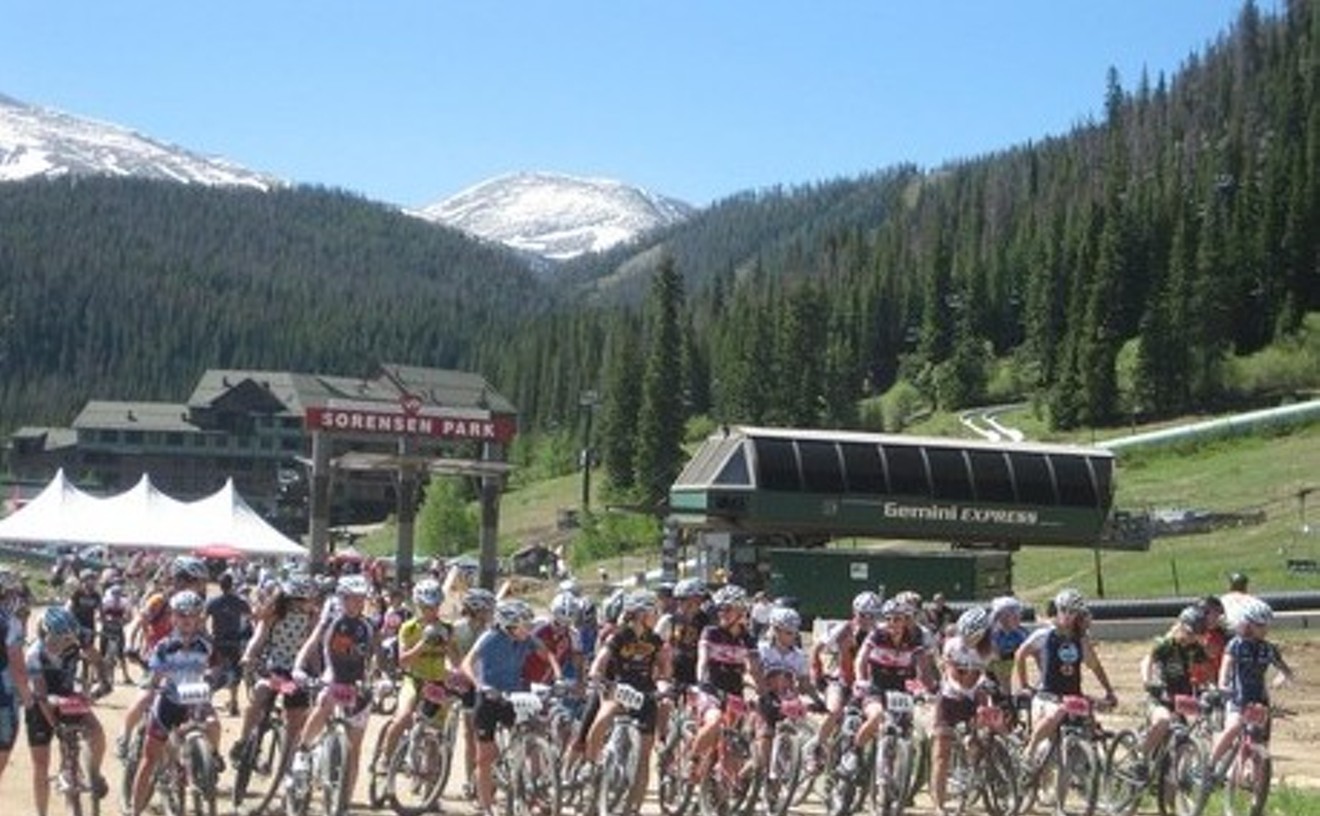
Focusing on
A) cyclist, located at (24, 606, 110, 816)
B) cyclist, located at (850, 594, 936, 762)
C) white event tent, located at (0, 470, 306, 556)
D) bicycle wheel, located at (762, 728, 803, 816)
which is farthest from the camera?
white event tent, located at (0, 470, 306, 556)

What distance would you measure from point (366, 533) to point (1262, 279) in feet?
217

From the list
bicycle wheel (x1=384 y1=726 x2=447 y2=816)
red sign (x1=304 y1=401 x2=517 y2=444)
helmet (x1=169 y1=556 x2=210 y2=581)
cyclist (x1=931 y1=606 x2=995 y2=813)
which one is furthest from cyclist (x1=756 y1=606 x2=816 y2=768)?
red sign (x1=304 y1=401 x2=517 y2=444)

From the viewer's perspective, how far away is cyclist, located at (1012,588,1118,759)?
17.2m

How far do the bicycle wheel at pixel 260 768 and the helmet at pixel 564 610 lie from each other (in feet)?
8.64

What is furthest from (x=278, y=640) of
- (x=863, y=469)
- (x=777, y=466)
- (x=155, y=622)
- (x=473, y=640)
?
(x=863, y=469)

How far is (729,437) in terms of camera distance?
48.5 metres

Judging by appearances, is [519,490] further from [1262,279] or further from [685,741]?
[685,741]

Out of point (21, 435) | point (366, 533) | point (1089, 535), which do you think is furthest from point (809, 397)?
point (21, 435)

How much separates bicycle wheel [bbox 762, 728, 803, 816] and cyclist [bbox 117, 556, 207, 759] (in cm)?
508

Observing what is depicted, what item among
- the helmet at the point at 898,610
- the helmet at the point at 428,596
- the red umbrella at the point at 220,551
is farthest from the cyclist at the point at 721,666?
the red umbrella at the point at 220,551

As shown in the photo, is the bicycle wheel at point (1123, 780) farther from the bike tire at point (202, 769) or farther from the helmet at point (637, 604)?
the bike tire at point (202, 769)

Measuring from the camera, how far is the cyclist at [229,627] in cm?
2406

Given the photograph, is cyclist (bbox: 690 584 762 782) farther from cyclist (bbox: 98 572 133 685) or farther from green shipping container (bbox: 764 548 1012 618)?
green shipping container (bbox: 764 548 1012 618)

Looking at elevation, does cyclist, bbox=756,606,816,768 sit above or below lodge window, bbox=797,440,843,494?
below
